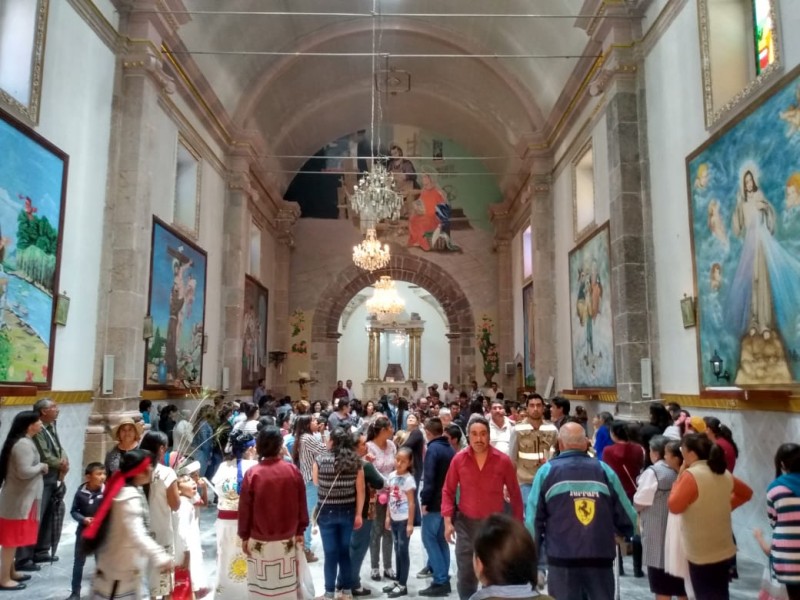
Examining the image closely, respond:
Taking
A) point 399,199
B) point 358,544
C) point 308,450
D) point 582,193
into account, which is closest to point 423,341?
point 399,199

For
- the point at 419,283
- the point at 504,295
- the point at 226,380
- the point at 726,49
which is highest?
the point at 726,49

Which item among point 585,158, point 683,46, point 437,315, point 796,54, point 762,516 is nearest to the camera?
point 796,54

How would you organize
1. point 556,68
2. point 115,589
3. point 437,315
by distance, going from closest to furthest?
point 115,589
point 556,68
point 437,315

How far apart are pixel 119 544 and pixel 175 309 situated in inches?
309

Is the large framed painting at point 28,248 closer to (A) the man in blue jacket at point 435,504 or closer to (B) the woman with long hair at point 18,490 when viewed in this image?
(B) the woman with long hair at point 18,490

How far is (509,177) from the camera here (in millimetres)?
18766

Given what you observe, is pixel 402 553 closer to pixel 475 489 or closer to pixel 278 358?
pixel 475 489

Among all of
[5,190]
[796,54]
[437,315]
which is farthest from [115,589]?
[437,315]

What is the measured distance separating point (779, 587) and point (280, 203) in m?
17.0

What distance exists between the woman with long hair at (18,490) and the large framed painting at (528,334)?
1225cm

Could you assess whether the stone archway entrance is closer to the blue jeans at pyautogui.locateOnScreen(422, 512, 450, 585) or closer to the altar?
the altar

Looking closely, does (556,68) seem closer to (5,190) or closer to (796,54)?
(796,54)

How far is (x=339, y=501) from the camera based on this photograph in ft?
16.4

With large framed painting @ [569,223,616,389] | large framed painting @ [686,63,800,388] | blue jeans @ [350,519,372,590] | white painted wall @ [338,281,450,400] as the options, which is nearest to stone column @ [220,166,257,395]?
large framed painting @ [569,223,616,389]
